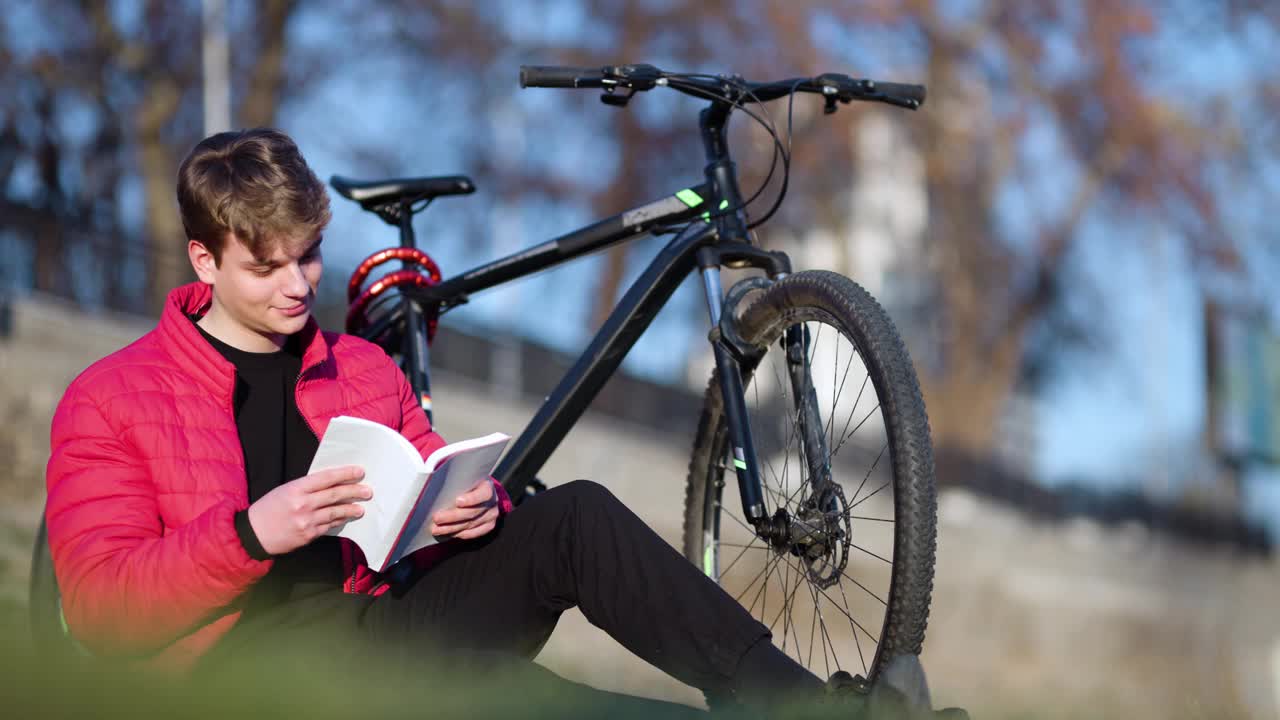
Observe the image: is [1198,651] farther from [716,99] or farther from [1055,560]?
[716,99]

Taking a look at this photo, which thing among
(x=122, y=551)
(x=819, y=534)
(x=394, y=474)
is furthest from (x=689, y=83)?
(x=122, y=551)

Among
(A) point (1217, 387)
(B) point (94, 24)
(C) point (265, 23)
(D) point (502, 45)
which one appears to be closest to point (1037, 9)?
(A) point (1217, 387)

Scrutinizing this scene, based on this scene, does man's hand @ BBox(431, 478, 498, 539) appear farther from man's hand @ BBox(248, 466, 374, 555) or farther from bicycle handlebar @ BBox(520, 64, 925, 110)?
bicycle handlebar @ BBox(520, 64, 925, 110)

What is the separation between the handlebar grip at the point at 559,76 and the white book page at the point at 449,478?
1.07m

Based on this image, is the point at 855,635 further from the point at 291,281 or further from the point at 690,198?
the point at 291,281

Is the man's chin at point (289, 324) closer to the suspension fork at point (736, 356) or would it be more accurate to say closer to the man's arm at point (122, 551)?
the man's arm at point (122, 551)

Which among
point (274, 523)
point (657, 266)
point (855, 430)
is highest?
point (657, 266)

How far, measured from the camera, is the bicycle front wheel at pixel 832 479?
8.28 ft

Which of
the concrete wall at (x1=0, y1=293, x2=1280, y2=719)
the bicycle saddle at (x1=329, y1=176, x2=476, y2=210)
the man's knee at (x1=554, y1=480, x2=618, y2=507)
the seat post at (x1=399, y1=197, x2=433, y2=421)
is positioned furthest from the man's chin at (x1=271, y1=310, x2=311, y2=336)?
the concrete wall at (x1=0, y1=293, x2=1280, y2=719)

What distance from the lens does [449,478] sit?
243cm

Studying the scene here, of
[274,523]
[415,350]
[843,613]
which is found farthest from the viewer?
[415,350]

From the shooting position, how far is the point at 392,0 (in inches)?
736

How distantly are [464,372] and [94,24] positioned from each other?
23.1 feet

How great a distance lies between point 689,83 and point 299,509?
150cm
